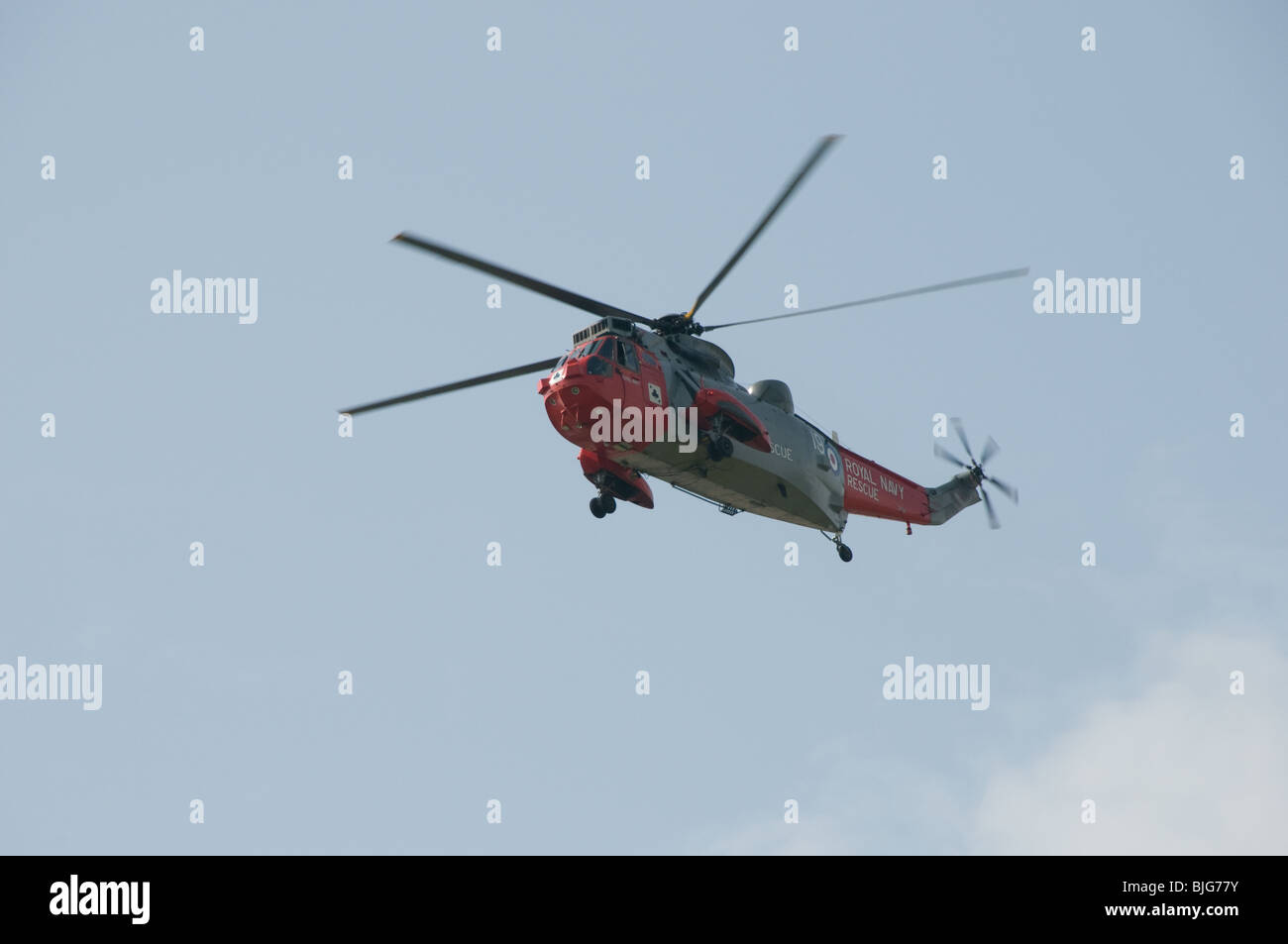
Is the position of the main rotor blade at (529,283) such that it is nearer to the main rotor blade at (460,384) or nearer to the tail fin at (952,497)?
the main rotor blade at (460,384)

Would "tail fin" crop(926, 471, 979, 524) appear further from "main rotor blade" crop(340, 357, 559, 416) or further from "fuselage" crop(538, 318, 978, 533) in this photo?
"main rotor blade" crop(340, 357, 559, 416)

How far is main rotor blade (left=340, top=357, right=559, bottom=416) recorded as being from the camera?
3475 cm

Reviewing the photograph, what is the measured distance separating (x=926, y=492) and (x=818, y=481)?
7.44 metres

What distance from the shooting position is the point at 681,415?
35.7 meters

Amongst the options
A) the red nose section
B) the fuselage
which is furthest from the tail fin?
the red nose section

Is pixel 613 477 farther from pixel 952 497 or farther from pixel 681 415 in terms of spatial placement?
pixel 952 497

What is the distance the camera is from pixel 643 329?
36.0 metres

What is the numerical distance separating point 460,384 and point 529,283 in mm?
3561

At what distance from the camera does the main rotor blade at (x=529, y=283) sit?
30453mm

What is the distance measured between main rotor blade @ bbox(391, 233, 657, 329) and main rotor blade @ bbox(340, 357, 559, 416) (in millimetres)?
1619
